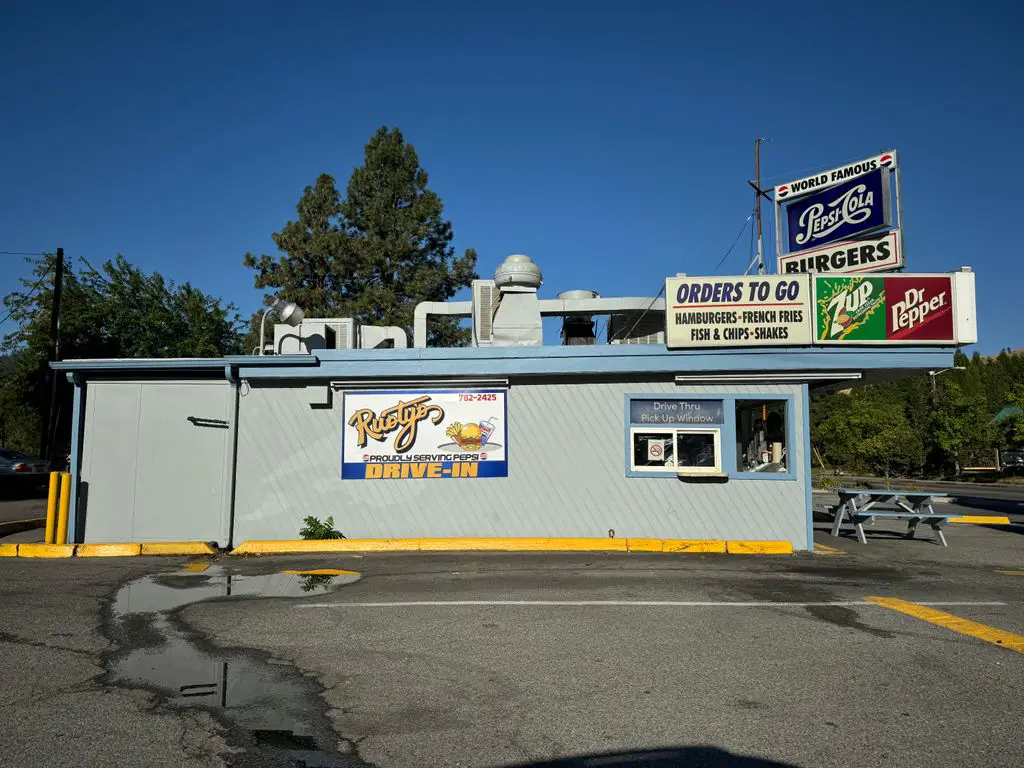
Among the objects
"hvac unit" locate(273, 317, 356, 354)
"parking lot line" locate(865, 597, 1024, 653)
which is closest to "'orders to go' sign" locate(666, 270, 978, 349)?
"parking lot line" locate(865, 597, 1024, 653)

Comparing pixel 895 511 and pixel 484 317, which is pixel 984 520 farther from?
pixel 484 317

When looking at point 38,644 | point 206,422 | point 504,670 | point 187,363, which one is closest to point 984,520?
point 504,670

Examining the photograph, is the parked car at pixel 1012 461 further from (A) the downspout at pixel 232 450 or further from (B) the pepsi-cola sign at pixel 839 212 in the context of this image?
(A) the downspout at pixel 232 450

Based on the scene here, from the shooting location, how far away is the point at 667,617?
23.3 feet

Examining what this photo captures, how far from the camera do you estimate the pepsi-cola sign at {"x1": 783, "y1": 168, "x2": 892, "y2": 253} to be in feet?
46.2

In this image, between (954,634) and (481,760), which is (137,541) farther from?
(954,634)

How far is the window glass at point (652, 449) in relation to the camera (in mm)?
12461

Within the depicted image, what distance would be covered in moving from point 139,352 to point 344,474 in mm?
32627

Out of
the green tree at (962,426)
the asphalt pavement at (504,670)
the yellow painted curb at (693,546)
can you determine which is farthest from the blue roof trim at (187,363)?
the green tree at (962,426)

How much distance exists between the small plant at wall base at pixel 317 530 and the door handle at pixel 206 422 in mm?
2132

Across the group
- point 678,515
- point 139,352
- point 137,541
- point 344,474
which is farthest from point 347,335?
point 139,352

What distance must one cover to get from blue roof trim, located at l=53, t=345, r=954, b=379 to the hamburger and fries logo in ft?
1.43

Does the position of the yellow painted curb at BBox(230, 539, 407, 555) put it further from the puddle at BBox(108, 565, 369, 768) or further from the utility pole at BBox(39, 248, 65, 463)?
the utility pole at BBox(39, 248, 65, 463)

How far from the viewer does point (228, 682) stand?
205 inches
